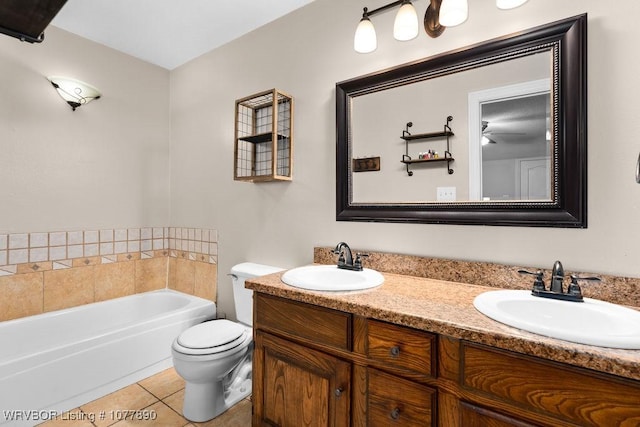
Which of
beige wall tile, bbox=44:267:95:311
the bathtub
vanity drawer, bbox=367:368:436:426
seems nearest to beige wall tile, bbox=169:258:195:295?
the bathtub

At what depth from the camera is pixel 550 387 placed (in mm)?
797

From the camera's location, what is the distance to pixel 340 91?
1.82 meters

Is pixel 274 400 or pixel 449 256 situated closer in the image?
pixel 274 400

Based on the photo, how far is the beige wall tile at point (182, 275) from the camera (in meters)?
2.76

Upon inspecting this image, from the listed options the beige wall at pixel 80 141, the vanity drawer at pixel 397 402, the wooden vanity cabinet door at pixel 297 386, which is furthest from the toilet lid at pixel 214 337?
the beige wall at pixel 80 141

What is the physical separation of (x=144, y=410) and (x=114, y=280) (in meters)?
1.19

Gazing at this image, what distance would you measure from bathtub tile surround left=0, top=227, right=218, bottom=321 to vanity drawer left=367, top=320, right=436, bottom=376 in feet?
5.95

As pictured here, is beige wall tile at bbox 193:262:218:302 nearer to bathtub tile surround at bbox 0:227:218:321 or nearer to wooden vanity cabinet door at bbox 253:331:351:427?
bathtub tile surround at bbox 0:227:218:321

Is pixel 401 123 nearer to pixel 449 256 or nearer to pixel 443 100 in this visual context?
pixel 443 100

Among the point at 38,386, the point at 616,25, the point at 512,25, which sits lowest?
the point at 38,386

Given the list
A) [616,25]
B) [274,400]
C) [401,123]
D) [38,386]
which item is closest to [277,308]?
[274,400]

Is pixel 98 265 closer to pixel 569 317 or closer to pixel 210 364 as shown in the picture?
pixel 210 364

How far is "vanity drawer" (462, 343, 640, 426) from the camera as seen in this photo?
73 cm

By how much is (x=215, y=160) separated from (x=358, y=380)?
2043mm
